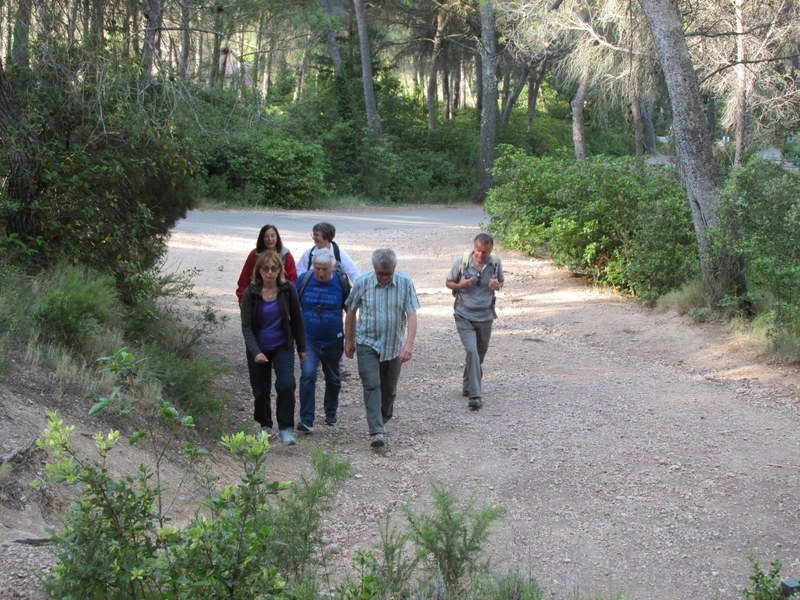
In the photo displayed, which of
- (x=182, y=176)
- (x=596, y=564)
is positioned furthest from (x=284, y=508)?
(x=182, y=176)

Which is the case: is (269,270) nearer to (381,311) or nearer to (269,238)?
(381,311)

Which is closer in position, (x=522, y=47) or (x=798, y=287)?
(x=798, y=287)

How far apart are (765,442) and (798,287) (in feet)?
10.3

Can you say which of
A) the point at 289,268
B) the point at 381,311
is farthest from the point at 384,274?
the point at 289,268

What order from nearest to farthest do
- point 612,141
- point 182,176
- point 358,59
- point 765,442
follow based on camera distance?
point 765,442, point 182,176, point 358,59, point 612,141

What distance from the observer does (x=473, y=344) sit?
360 inches

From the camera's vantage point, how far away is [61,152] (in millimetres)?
9078

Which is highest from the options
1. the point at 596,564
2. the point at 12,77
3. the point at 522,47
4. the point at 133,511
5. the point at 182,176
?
the point at 522,47

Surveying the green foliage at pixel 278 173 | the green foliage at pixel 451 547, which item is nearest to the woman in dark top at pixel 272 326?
the green foliage at pixel 451 547

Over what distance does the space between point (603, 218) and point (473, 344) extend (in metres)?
6.88

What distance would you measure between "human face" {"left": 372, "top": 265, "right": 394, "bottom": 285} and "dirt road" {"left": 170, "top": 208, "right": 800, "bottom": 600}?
4.73 ft

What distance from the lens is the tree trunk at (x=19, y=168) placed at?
8.68 meters

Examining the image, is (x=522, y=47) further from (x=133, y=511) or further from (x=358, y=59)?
(x=358, y=59)

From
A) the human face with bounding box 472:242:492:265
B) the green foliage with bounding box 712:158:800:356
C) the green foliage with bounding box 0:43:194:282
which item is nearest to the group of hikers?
the human face with bounding box 472:242:492:265
